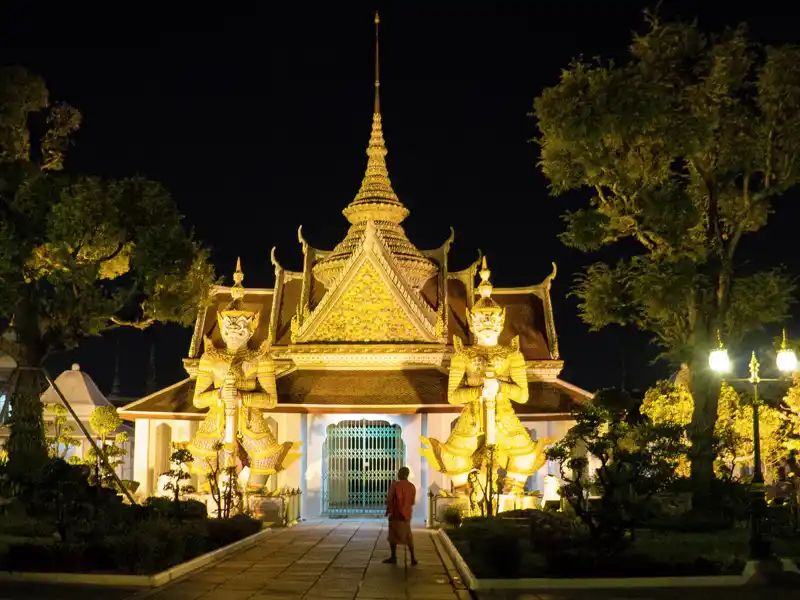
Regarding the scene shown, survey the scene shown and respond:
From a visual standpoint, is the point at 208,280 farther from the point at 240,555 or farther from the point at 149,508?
the point at 240,555

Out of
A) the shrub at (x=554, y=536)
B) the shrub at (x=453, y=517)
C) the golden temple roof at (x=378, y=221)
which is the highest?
the golden temple roof at (x=378, y=221)

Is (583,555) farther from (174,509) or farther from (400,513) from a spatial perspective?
(174,509)

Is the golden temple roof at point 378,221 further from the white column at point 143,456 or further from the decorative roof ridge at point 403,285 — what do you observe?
the white column at point 143,456

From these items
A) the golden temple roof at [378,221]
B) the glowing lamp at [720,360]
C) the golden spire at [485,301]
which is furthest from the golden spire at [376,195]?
the glowing lamp at [720,360]

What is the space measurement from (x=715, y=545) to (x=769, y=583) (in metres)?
3.06

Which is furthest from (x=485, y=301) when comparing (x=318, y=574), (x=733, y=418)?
(x=318, y=574)

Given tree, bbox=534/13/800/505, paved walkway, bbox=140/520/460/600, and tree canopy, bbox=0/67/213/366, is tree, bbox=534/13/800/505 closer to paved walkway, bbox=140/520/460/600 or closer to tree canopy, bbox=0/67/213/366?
paved walkway, bbox=140/520/460/600

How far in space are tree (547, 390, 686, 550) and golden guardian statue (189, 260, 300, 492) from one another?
6.23 meters

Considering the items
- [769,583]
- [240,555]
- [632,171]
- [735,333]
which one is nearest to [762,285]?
[735,333]

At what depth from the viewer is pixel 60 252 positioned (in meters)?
18.3

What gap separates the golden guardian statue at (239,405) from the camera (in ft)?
67.5

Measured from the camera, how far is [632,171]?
18.3 meters

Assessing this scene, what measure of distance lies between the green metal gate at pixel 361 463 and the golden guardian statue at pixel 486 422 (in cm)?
318

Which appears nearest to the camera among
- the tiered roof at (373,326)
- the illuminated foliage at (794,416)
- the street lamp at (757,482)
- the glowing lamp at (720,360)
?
the street lamp at (757,482)
